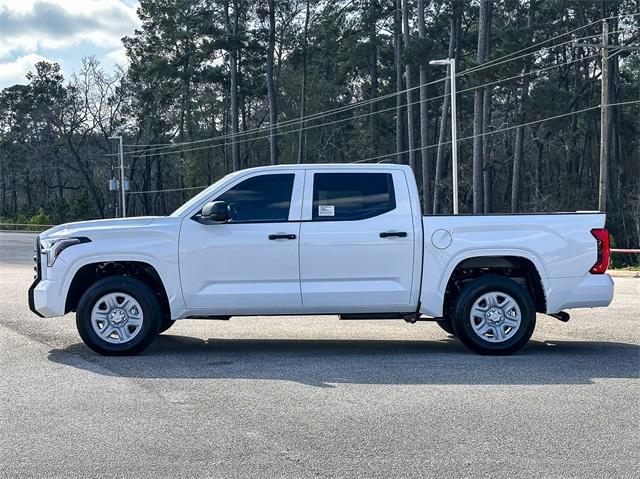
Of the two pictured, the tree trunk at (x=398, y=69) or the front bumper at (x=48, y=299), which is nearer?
the front bumper at (x=48, y=299)

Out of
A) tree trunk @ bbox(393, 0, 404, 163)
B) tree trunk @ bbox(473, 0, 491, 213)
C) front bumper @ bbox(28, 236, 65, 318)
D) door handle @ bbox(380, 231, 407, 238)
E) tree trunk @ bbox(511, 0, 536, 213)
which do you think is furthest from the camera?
tree trunk @ bbox(393, 0, 404, 163)

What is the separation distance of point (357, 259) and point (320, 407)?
2.49m

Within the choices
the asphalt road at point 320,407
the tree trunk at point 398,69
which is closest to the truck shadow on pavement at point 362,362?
the asphalt road at point 320,407

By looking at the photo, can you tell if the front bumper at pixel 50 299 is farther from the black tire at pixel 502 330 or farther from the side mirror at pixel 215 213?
the black tire at pixel 502 330

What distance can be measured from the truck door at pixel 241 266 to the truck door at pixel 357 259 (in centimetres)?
17

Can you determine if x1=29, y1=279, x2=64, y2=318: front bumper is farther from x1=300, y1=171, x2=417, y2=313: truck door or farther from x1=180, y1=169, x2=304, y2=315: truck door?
x1=300, y1=171, x2=417, y2=313: truck door

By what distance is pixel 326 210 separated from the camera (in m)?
9.28

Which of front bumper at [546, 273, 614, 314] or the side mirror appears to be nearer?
the side mirror

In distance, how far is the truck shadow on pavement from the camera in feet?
26.8

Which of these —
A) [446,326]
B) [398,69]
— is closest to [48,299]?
[446,326]

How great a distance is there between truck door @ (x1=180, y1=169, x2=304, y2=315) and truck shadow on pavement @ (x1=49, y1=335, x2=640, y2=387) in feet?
2.05

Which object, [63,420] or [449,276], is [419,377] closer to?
[449,276]

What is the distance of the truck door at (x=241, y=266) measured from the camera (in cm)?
912

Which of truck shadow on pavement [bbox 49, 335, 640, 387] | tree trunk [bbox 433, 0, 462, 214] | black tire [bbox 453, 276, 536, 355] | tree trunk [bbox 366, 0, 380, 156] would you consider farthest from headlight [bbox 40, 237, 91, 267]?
tree trunk [bbox 366, 0, 380, 156]
